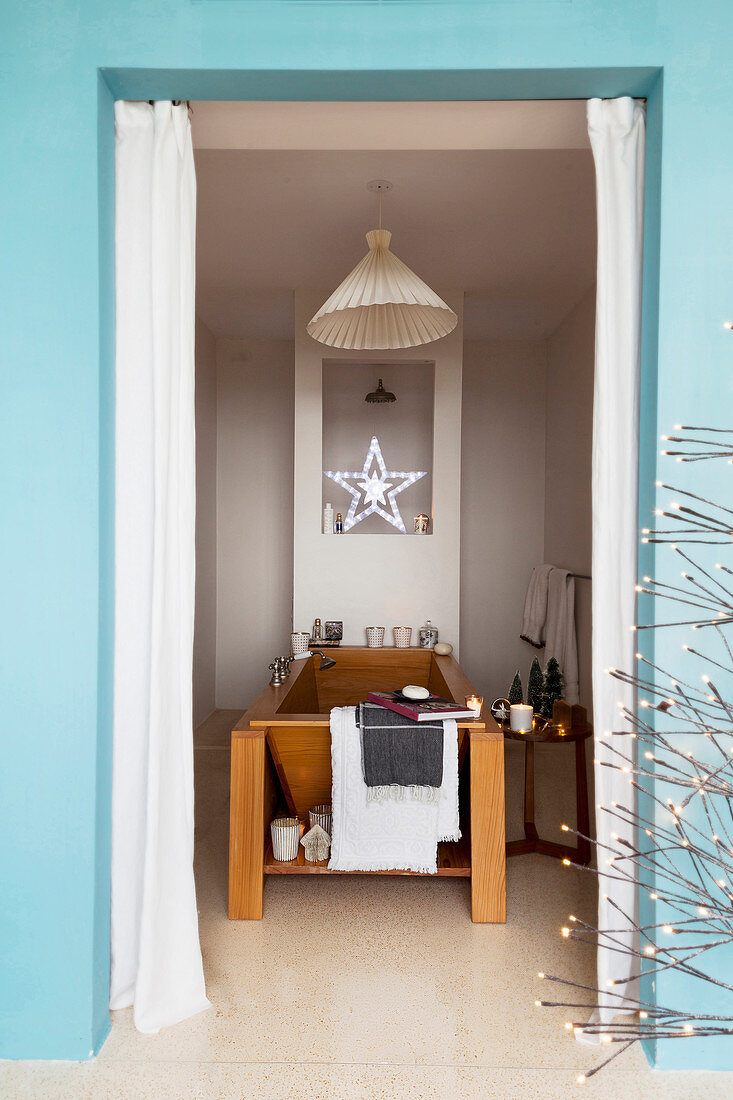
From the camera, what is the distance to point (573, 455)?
499 cm

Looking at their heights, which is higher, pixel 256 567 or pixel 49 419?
pixel 49 419

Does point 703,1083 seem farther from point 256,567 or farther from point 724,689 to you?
point 256,567

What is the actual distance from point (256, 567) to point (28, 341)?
155 inches

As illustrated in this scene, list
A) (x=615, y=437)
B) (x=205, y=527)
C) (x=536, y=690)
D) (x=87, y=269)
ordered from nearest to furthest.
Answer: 1. (x=87, y=269)
2. (x=615, y=437)
3. (x=536, y=690)
4. (x=205, y=527)

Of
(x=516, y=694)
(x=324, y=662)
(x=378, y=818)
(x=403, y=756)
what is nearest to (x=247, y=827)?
(x=378, y=818)

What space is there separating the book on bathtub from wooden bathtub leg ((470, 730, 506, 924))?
108 millimetres

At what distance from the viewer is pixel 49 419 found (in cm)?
196

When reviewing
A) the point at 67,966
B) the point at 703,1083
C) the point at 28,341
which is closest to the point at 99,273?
the point at 28,341

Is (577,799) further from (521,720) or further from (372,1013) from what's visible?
(372,1013)

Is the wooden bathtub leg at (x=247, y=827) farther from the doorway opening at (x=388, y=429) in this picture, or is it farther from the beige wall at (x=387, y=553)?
the beige wall at (x=387, y=553)

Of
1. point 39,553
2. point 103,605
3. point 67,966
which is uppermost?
point 39,553

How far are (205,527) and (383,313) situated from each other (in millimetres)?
2652

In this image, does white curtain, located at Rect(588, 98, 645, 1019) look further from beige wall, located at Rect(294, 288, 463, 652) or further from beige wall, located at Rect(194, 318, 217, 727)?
beige wall, located at Rect(194, 318, 217, 727)

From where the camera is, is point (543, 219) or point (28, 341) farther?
point (543, 219)
